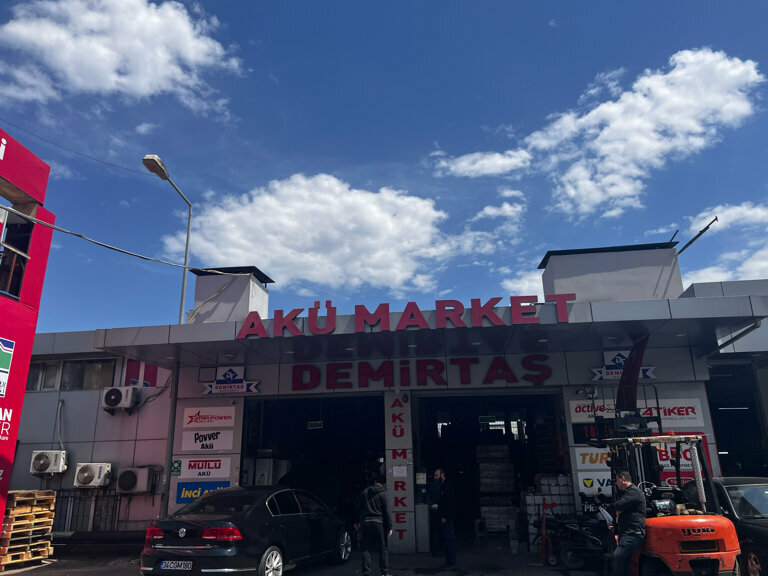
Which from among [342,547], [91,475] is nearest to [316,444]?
[91,475]

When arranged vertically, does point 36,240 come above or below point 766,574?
above

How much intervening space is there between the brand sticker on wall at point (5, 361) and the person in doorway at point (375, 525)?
7.66m

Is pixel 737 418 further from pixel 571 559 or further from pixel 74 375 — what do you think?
pixel 74 375

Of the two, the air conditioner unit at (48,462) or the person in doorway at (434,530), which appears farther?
the air conditioner unit at (48,462)

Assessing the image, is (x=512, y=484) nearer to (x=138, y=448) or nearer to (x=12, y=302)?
(x=138, y=448)

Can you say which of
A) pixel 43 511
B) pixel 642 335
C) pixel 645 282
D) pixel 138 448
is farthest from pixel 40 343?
pixel 645 282

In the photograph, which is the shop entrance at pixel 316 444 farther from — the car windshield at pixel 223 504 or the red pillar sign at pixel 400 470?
the car windshield at pixel 223 504

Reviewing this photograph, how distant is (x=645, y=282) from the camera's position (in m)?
15.0

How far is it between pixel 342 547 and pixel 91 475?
731 centimetres

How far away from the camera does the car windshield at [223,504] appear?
28.6ft

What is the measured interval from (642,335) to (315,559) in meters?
8.22

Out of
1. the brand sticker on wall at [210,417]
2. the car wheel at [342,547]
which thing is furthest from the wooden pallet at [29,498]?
the car wheel at [342,547]

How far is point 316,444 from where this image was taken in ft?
65.8

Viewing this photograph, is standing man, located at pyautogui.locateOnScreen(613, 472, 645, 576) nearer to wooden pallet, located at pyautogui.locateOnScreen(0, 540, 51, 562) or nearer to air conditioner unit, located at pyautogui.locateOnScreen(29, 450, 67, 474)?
wooden pallet, located at pyautogui.locateOnScreen(0, 540, 51, 562)
